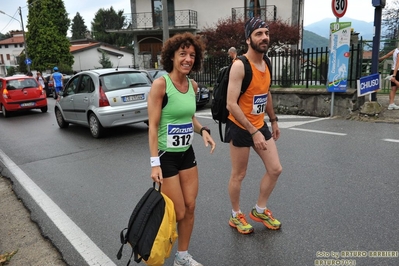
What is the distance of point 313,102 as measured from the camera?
31.0ft

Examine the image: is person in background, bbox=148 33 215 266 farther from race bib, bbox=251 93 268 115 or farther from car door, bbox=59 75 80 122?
car door, bbox=59 75 80 122

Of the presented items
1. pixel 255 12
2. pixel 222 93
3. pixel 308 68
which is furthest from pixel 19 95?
pixel 255 12

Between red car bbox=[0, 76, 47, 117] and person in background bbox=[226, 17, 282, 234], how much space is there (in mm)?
12474

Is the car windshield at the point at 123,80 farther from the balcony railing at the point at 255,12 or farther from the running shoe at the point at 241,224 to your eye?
the balcony railing at the point at 255,12

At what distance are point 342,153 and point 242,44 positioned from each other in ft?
41.7

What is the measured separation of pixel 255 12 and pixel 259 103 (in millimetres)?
22814

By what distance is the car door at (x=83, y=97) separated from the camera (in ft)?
27.8

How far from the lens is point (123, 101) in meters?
8.18

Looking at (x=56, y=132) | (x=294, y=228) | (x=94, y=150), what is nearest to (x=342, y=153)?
(x=294, y=228)

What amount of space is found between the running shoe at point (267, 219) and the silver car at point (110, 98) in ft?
17.5

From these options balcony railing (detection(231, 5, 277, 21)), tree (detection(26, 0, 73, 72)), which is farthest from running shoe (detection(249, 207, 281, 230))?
tree (detection(26, 0, 73, 72))

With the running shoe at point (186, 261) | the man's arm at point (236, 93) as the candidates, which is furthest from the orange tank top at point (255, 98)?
the running shoe at point (186, 261)

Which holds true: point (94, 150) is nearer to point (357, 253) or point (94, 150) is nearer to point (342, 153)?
point (342, 153)

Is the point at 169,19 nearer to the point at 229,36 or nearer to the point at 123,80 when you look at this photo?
the point at 229,36
